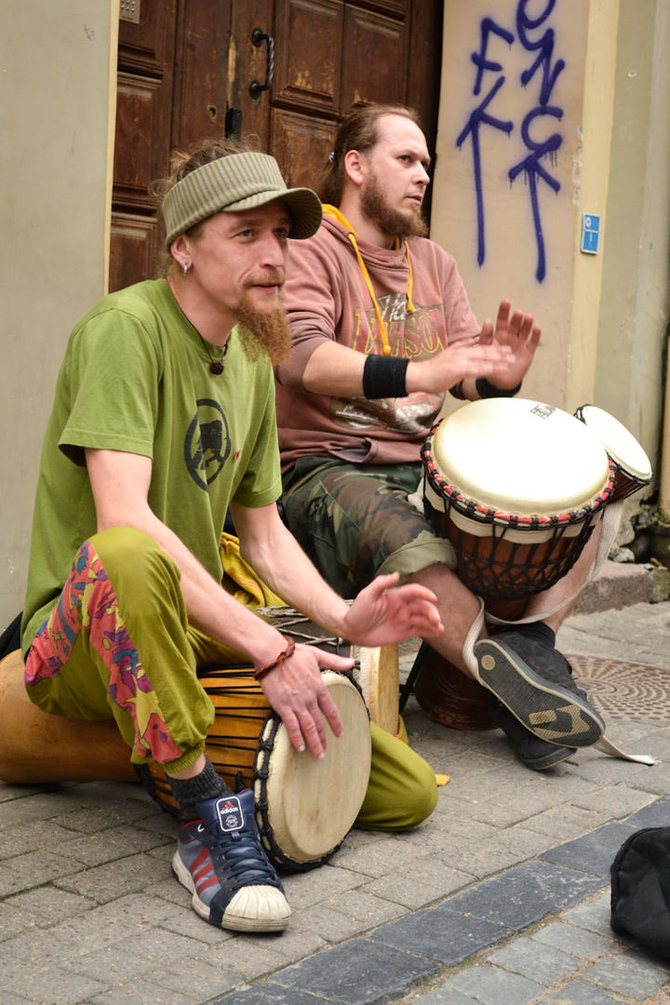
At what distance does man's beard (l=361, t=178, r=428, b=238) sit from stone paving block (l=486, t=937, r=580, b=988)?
91.5 inches

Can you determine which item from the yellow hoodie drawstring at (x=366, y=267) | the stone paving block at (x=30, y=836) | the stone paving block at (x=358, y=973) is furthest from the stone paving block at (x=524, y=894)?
the yellow hoodie drawstring at (x=366, y=267)

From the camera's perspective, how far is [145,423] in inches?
103

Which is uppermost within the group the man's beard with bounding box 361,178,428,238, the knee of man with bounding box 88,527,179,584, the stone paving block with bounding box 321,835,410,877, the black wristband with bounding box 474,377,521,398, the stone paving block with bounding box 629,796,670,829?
the man's beard with bounding box 361,178,428,238

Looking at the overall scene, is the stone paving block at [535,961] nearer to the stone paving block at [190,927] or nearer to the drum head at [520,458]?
the stone paving block at [190,927]

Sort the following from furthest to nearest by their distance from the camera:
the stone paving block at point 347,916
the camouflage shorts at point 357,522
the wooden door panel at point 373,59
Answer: the wooden door panel at point 373,59 < the camouflage shorts at point 357,522 < the stone paving block at point 347,916

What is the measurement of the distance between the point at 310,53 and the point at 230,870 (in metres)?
3.68

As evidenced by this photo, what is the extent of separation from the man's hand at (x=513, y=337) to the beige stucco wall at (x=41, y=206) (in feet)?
3.87

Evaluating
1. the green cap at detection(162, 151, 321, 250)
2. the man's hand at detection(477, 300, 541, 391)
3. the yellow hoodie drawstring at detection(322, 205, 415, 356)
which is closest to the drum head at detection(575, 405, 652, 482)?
the man's hand at detection(477, 300, 541, 391)

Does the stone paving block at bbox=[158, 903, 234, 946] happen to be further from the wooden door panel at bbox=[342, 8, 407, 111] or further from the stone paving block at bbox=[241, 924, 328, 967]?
the wooden door panel at bbox=[342, 8, 407, 111]

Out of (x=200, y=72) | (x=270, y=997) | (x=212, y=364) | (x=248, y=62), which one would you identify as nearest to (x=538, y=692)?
(x=212, y=364)

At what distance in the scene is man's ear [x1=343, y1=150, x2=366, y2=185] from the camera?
13.2ft

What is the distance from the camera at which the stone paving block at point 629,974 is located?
2.22m

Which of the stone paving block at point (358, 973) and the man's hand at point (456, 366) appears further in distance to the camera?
the man's hand at point (456, 366)

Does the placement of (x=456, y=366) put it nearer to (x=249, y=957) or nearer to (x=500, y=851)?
(x=500, y=851)
